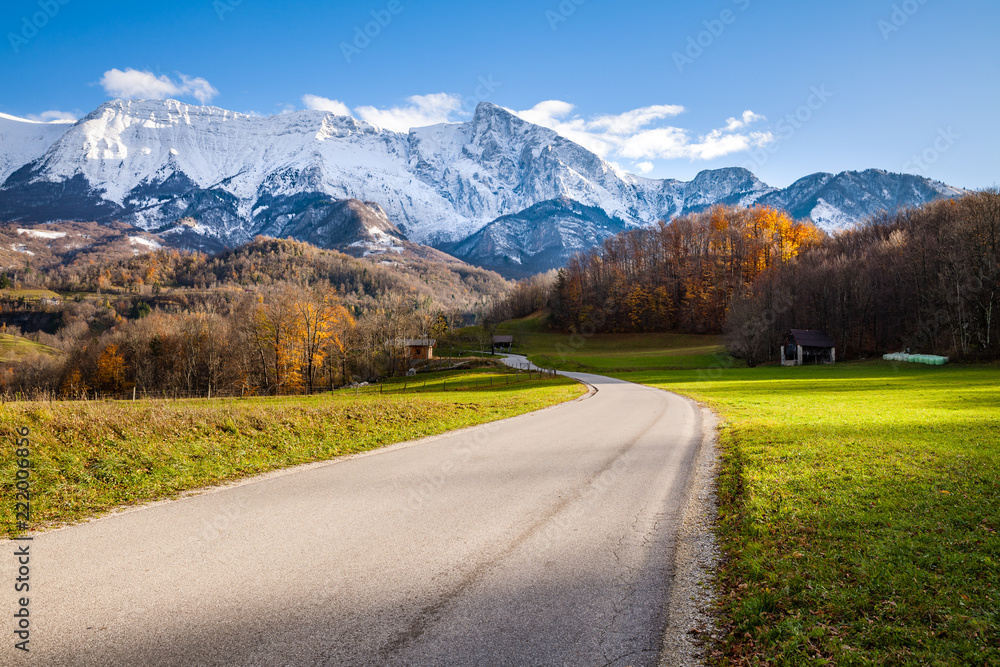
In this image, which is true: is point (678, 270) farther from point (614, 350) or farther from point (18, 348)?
point (18, 348)

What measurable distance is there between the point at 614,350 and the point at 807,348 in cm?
3744

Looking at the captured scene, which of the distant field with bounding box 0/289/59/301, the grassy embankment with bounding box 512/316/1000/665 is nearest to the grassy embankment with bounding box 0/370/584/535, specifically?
the grassy embankment with bounding box 512/316/1000/665

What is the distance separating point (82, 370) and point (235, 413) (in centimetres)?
9141

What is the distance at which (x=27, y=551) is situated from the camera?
22.1 ft

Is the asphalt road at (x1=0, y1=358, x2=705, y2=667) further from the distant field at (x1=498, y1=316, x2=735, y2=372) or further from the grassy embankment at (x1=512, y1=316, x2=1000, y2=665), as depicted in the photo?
the distant field at (x1=498, y1=316, x2=735, y2=372)

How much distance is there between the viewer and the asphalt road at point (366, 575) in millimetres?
4664

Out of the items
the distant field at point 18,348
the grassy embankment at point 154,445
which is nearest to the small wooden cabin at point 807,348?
the grassy embankment at point 154,445

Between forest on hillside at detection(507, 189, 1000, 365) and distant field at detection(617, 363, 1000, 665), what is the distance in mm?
56526

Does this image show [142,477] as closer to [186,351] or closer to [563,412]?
[563,412]

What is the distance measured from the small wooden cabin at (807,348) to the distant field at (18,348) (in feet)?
462

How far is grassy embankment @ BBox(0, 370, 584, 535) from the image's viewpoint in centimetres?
916

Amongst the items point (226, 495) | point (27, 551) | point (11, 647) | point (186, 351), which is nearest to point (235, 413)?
point (226, 495)

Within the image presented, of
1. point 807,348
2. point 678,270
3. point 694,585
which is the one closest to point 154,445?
point 694,585

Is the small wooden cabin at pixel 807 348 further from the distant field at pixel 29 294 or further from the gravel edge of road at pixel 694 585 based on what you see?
the distant field at pixel 29 294
